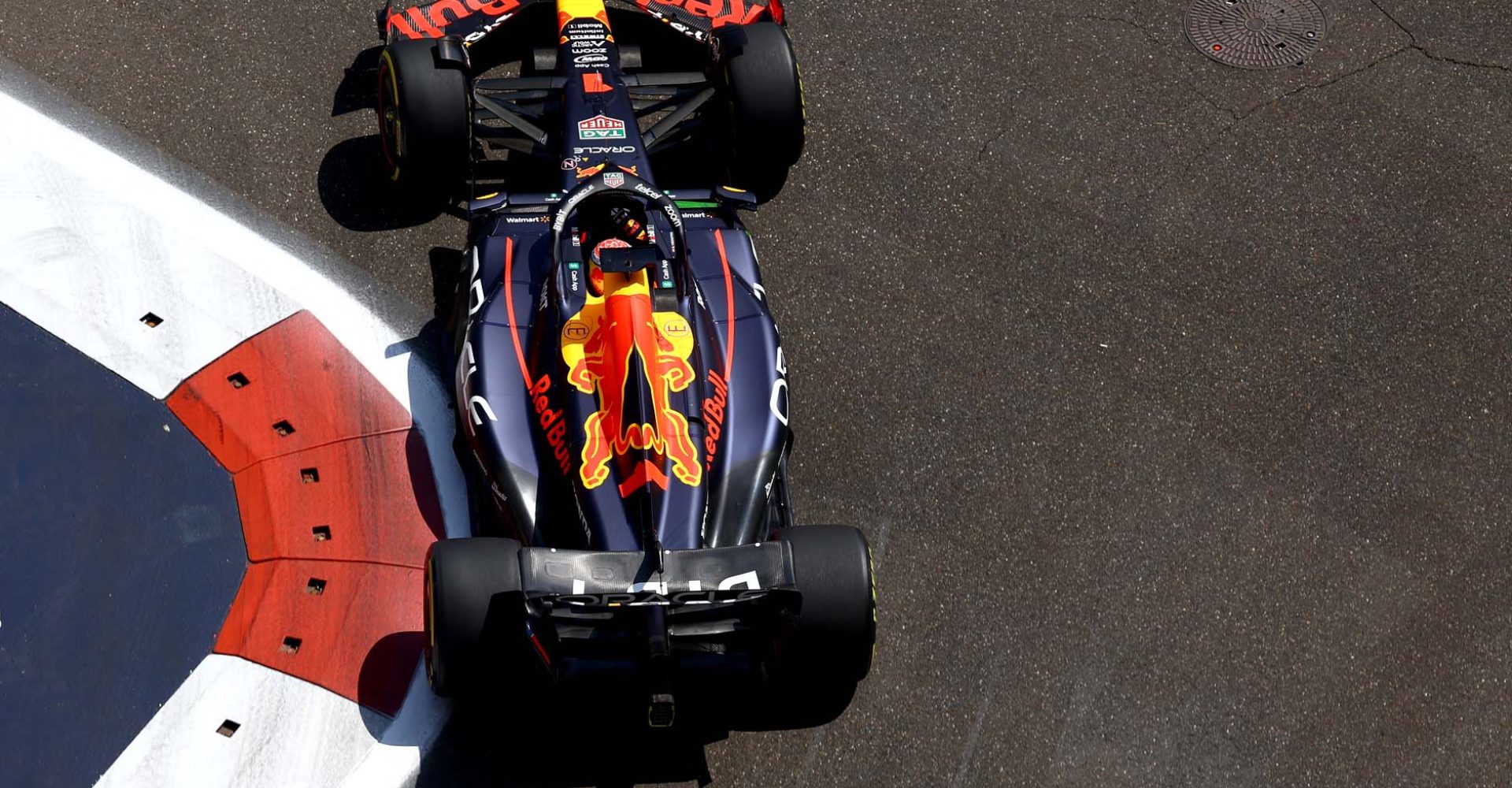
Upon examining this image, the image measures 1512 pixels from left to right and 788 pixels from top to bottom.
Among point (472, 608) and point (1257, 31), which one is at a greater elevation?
point (472, 608)

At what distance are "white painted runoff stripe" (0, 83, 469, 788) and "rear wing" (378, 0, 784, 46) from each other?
56.3 inches

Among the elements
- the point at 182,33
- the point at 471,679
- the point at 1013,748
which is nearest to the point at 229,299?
the point at 182,33

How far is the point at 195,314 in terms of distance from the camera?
806 centimetres

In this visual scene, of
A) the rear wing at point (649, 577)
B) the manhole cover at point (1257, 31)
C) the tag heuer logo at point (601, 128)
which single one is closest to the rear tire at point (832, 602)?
the rear wing at point (649, 577)

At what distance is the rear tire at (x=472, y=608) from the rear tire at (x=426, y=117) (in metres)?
2.63

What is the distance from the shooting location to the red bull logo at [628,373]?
263 inches

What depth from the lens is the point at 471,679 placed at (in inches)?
255

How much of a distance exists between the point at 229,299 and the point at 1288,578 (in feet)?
17.8

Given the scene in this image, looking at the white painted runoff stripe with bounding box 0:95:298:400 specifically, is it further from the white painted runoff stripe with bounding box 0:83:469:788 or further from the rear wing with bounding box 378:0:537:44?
the rear wing with bounding box 378:0:537:44

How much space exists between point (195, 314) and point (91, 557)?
1.40m

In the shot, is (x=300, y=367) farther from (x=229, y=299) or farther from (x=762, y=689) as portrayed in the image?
(x=762, y=689)

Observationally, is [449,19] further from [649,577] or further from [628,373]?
[649,577]

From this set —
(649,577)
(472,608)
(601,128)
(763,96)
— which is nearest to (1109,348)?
(763,96)

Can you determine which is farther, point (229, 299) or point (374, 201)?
point (374, 201)
